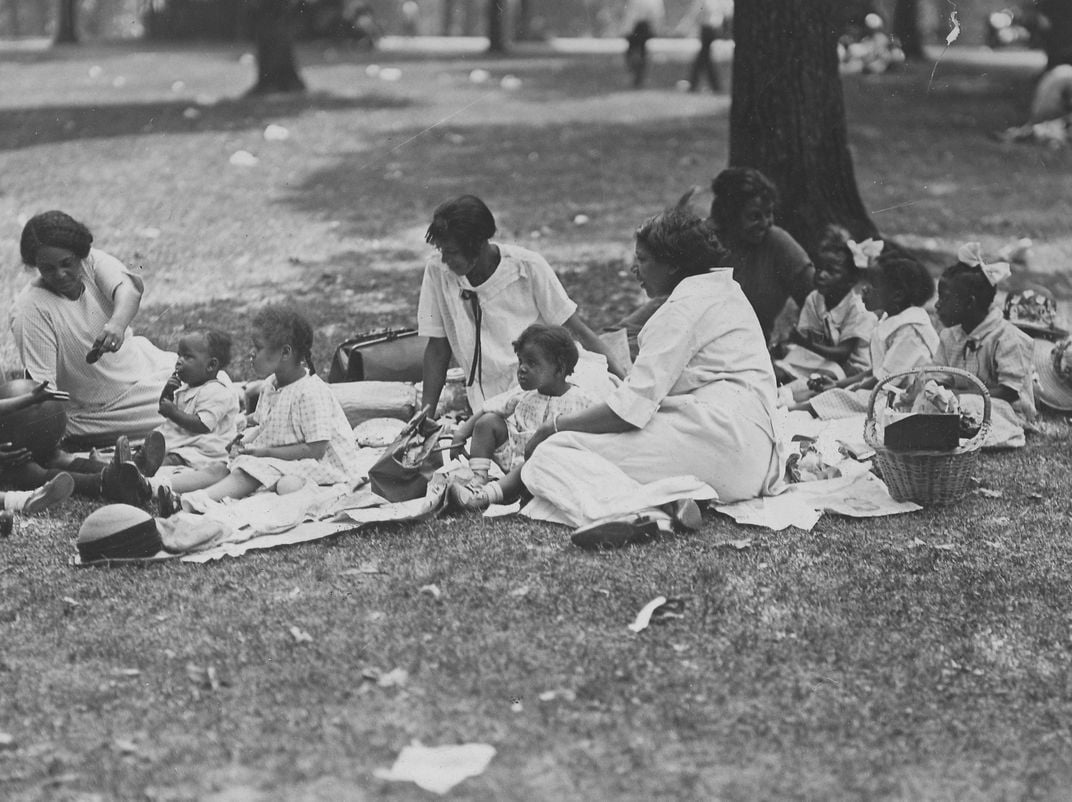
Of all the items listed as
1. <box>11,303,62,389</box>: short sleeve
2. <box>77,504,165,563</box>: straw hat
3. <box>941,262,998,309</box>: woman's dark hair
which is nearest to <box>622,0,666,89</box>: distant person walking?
<box>941,262,998,309</box>: woman's dark hair

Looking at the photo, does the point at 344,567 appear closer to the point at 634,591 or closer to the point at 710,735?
the point at 634,591

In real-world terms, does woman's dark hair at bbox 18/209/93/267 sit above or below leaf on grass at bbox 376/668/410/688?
above

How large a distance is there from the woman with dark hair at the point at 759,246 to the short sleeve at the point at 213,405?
2979 millimetres

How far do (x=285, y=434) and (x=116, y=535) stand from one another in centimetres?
123

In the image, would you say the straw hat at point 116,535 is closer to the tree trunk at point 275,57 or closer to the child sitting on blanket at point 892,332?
the child sitting on blanket at point 892,332

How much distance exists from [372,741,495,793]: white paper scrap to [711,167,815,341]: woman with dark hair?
4684 mm

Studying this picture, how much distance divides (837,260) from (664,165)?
817cm

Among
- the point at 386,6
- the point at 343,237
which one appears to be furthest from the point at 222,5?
the point at 343,237

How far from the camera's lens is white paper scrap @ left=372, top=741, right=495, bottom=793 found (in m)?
3.98

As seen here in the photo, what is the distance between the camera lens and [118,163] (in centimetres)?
1647

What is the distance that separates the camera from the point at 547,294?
23.8ft

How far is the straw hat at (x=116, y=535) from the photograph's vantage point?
18.4 feet

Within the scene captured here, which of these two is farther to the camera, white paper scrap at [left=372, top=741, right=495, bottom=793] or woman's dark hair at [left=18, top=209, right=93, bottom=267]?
woman's dark hair at [left=18, top=209, right=93, bottom=267]

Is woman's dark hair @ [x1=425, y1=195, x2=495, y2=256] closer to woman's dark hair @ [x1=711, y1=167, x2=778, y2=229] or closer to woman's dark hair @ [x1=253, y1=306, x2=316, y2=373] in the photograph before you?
woman's dark hair @ [x1=253, y1=306, x2=316, y2=373]
